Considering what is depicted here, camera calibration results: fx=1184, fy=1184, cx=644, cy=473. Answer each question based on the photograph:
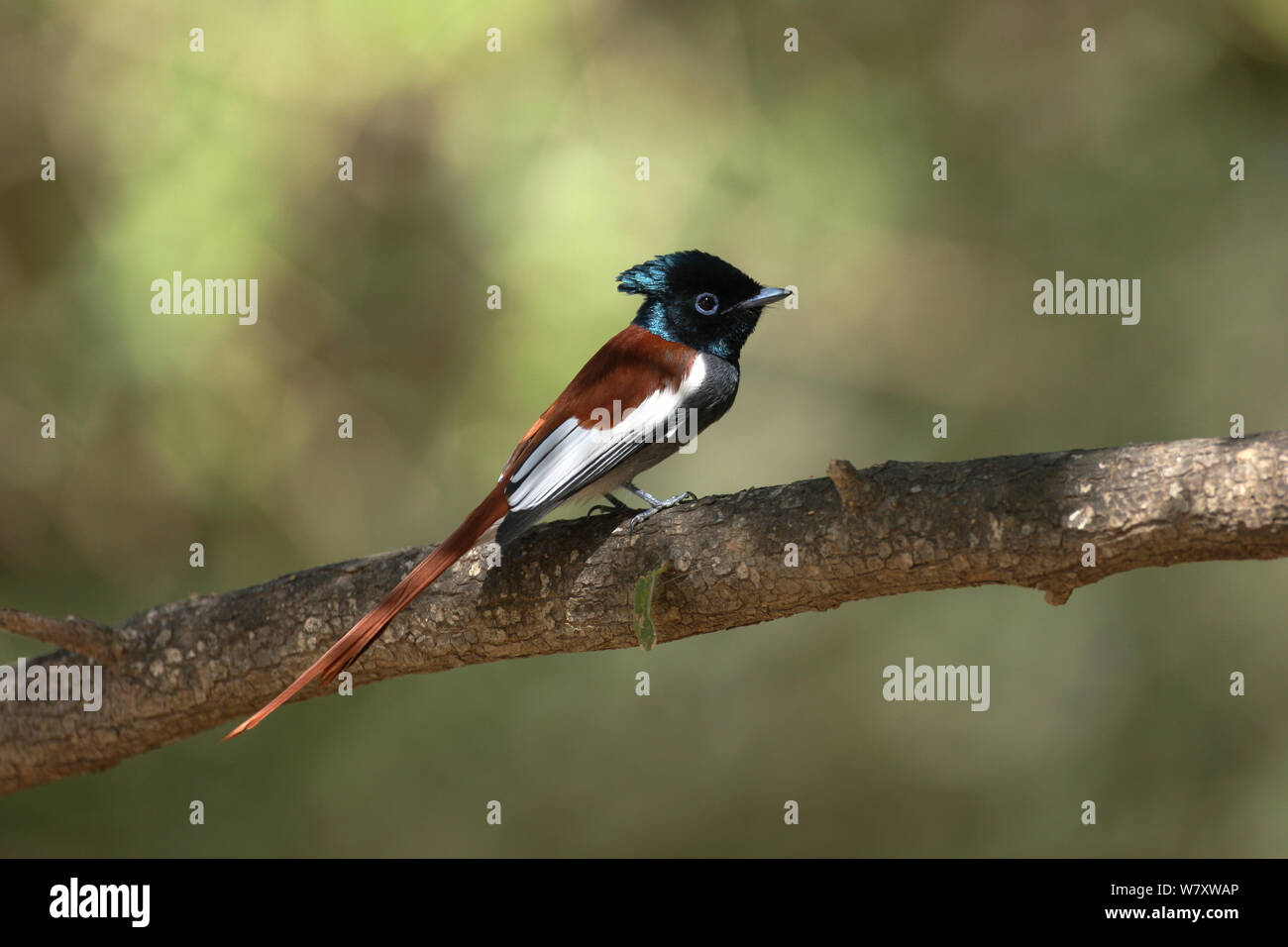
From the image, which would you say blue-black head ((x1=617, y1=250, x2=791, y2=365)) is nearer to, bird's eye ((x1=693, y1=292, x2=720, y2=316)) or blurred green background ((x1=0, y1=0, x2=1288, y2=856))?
bird's eye ((x1=693, y1=292, x2=720, y2=316))

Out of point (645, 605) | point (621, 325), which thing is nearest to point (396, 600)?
point (645, 605)

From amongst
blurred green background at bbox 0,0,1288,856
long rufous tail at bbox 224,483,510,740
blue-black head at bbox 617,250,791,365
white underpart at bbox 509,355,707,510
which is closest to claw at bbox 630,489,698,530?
white underpart at bbox 509,355,707,510

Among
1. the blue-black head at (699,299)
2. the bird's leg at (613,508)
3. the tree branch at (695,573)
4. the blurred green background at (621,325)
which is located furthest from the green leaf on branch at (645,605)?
the blurred green background at (621,325)

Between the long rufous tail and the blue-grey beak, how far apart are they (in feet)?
2.52

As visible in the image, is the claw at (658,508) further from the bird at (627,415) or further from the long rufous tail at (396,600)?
the long rufous tail at (396,600)

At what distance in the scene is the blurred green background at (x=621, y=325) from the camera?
13.4 ft

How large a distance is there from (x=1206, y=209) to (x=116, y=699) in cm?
389

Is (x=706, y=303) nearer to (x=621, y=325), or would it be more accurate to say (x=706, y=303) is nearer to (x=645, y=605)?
(x=645, y=605)

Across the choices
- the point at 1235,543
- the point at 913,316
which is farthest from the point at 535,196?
the point at 1235,543

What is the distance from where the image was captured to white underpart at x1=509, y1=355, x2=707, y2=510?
7.17 feet

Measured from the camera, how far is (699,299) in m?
2.64

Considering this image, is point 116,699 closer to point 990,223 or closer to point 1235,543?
point 1235,543

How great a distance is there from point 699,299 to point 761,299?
0.14m

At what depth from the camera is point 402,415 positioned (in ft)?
15.0
